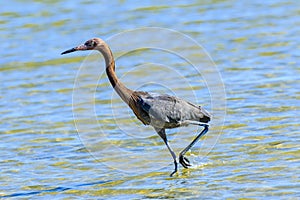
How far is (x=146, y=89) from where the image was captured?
537 inches

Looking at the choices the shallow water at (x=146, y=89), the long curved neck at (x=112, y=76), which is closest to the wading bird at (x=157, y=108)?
the long curved neck at (x=112, y=76)

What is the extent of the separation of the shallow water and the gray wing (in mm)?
627

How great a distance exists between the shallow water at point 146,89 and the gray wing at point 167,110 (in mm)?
627

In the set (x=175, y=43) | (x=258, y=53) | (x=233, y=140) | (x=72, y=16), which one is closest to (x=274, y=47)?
(x=258, y=53)

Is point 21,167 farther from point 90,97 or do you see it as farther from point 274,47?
point 274,47

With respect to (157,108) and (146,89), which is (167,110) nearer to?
(157,108)

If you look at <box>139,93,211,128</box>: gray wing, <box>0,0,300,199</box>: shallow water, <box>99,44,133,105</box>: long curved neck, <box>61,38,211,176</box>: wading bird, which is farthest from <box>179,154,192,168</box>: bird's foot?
<box>99,44,133,105</box>: long curved neck

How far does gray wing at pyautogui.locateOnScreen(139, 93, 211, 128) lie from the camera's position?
9.48 metres

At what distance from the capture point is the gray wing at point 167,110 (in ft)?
31.1

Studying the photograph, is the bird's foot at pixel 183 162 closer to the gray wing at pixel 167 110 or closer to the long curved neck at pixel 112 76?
the gray wing at pixel 167 110

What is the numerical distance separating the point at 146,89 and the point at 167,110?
4.12 m

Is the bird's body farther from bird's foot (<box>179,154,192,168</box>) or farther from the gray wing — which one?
bird's foot (<box>179,154,192,168</box>)

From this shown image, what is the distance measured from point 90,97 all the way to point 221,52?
3217mm

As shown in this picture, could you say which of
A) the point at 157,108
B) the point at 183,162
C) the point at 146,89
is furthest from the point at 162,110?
the point at 146,89
